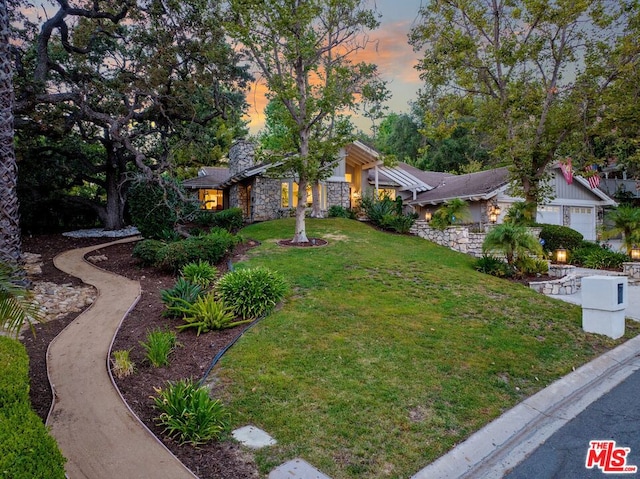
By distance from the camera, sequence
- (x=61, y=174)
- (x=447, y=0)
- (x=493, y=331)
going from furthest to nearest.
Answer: (x=61, y=174) → (x=447, y=0) → (x=493, y=331)

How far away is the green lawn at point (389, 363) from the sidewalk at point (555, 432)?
0.14m

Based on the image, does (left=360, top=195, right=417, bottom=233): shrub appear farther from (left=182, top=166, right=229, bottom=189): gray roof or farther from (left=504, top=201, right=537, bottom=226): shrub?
(left=182, top=166, right=229, bottom=189): gray roof

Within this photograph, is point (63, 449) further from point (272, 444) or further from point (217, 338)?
point (217, 338)

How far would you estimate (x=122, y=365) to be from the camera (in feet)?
14.9

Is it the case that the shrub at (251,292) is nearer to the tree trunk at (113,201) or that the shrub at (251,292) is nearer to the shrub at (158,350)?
the shrub at (158,350)

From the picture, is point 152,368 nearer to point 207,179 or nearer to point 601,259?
point 601,259

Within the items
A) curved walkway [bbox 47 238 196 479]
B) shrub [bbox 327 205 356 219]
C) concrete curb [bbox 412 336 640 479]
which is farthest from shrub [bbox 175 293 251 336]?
shrub [bbox 327 205 356 219]

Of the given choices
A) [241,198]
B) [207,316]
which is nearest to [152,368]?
[207,316]

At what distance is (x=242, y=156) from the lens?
843 inches

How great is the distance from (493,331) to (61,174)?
1857 cm

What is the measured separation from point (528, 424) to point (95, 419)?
14.7 ft

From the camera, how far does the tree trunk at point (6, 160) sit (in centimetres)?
748

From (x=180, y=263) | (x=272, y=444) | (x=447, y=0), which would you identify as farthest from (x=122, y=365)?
(x=447, y=0)

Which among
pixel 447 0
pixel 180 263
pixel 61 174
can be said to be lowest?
pixel 180 263
